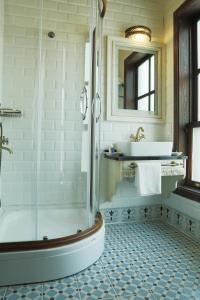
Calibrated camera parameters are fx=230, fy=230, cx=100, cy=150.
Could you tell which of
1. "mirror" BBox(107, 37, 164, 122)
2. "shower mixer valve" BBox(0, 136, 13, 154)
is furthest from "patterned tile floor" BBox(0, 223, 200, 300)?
"mirror" BBox(107, 37, 164, 122)

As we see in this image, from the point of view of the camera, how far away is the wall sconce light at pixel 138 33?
102 inches

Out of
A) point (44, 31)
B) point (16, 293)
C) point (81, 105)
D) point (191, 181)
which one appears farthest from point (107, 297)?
point (44, 31)

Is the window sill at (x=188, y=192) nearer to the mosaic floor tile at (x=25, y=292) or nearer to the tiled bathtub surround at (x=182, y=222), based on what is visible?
the tiled bathtub surround at (x=182, y=222)

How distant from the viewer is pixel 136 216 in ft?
8.86

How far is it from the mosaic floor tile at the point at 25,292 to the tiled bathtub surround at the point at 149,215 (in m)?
1.24

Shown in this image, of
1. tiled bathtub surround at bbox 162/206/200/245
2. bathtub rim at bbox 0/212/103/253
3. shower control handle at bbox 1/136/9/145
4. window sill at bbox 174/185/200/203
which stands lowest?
tiled bathtub surround at bbox 162/206/200/245

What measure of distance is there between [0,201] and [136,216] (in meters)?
1.50

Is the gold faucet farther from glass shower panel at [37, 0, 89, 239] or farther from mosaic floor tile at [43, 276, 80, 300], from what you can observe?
mosaic floor tile at [43, 276, 80, 300]

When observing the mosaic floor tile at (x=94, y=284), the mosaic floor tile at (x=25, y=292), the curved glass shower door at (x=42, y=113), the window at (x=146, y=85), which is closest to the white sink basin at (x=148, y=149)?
the curved glass shower door at (x=42, y=113)

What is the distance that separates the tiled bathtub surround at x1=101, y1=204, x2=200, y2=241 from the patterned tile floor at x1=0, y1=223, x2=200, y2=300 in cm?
21

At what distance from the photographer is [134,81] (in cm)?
270

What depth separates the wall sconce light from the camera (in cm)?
258

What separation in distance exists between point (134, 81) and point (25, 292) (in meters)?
2.28

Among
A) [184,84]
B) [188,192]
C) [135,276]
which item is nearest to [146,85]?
[184,84]
